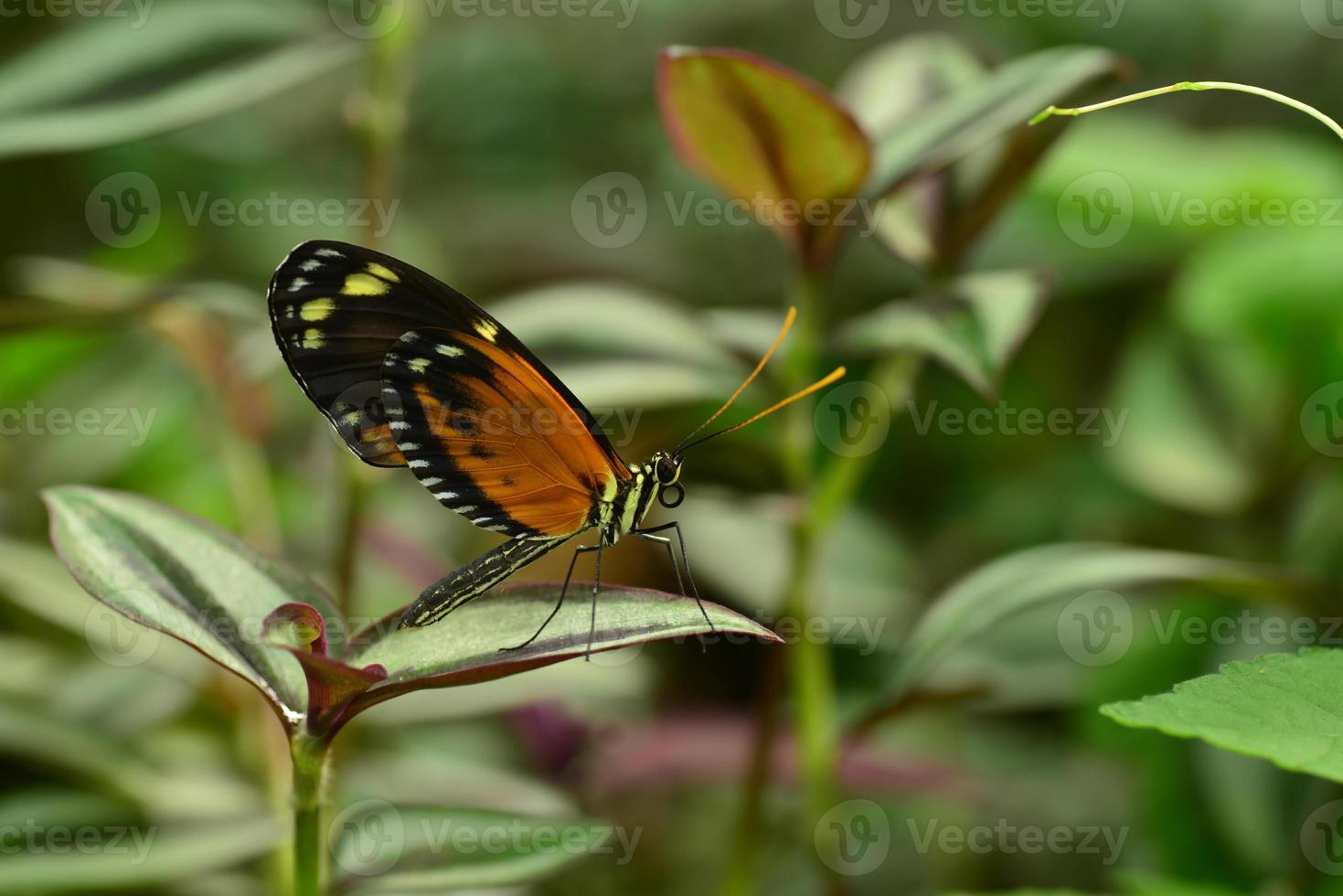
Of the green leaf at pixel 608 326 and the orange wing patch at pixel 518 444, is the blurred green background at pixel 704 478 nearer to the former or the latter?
the green leaf at pixel 608 326

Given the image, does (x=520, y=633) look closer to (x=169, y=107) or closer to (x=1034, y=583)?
(x=1034, y=583)

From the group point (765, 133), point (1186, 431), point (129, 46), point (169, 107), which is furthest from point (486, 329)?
point (1186, 431)

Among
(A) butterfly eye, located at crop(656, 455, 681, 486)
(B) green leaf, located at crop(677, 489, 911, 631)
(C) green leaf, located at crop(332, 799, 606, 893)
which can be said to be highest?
(A) butterfly eye, located at crop(656, 455, 681, 486)

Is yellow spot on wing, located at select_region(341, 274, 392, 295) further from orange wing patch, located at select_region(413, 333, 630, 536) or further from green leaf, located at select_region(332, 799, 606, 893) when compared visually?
green leaf, located at select_region(332, 799, 606, 893)

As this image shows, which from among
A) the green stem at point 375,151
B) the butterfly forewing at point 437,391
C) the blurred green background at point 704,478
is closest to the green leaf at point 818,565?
the blurred green background at point 704,478

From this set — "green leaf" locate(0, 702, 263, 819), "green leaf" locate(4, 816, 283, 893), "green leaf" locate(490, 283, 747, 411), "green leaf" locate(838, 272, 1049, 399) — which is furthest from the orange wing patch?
"green leaf" locate(0, 702, 263, 819)

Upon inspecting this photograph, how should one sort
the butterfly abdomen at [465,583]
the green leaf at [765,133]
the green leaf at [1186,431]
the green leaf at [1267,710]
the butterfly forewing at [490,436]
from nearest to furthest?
the green leaf at [1267,710] < the butterfly abdomen at [465,583] < the butterfly forewing at [490,436] < the green leaf at [765,133] < the green leaf at [1186,431]

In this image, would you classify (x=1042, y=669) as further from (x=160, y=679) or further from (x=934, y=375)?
(x=160, y=679)
